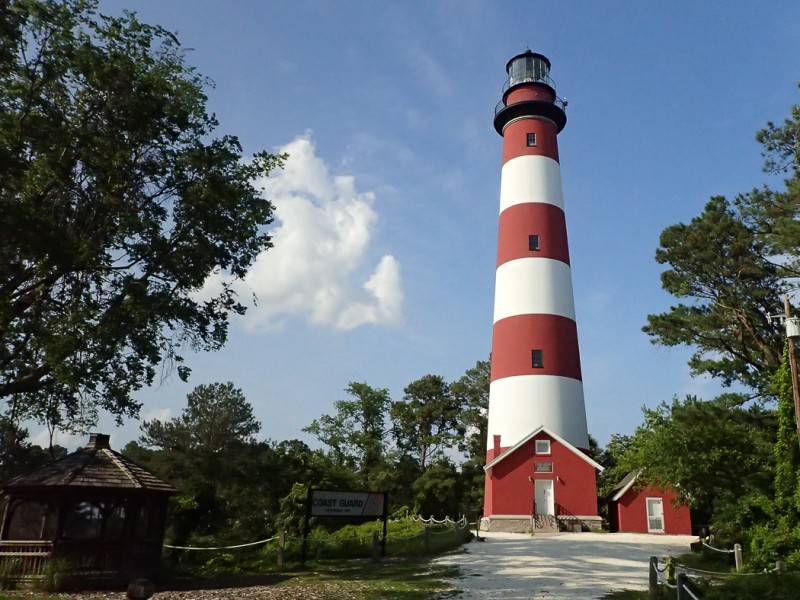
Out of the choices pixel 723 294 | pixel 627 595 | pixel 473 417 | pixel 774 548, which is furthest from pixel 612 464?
pixel 627 595

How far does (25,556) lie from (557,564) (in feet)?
41.2

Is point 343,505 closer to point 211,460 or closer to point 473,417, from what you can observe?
point 211,460

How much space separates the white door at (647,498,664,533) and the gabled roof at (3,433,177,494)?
2057 centimetres

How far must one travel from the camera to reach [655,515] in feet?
92.0

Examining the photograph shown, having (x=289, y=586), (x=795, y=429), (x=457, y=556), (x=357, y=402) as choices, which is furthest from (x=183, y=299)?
(x=357, y=402)

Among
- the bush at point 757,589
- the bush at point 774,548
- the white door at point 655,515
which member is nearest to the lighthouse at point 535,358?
the white door at point 655,515

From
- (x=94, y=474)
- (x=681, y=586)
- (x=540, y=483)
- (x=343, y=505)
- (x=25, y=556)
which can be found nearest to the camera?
(x=681, y=586)

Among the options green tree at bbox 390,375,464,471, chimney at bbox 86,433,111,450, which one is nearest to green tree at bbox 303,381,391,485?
green tree at bbox 390,375,464,471

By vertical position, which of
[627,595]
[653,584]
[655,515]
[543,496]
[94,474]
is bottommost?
[627,595]

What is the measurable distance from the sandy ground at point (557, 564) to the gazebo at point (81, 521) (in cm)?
789

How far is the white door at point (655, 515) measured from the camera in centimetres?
2785

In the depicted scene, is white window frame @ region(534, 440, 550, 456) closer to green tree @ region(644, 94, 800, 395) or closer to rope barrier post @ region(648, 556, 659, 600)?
green tree @ region(644, 94, 800, 395)

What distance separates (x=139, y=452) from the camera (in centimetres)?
3253

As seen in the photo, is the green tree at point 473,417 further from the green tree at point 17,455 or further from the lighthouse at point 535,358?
the green tree at point 17,455
